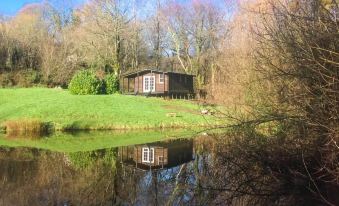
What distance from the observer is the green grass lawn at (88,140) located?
18656 mm

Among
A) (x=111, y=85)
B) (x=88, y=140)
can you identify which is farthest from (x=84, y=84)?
(x=88, y=140)

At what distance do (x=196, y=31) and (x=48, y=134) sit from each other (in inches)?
1309

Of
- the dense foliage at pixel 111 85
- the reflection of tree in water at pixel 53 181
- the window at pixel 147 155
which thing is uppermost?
the dense foliage at pixel 111 85

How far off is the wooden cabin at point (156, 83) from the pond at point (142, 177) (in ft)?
94.8

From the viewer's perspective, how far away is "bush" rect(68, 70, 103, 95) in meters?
37.1

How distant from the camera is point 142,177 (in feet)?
38.7

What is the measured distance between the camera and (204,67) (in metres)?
53.7

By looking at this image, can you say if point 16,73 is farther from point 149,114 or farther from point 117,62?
point 149,114

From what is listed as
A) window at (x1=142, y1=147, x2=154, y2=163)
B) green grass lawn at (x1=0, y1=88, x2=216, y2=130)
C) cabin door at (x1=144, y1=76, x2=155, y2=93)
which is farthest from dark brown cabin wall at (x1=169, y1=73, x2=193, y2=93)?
window at (x1=142, y1=147, x2=154, y2=163)

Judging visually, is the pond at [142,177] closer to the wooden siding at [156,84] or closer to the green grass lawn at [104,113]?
the green grass lawn at [104,113]

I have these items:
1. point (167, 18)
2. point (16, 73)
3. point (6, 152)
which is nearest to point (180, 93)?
point (167, 18)

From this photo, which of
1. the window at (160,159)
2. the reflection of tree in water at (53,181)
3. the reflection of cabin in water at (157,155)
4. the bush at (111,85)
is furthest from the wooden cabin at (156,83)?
the reflection of tree in water at (53,181)

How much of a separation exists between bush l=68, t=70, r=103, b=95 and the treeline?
12.5m

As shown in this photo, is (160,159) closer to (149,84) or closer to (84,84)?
(84,84)
